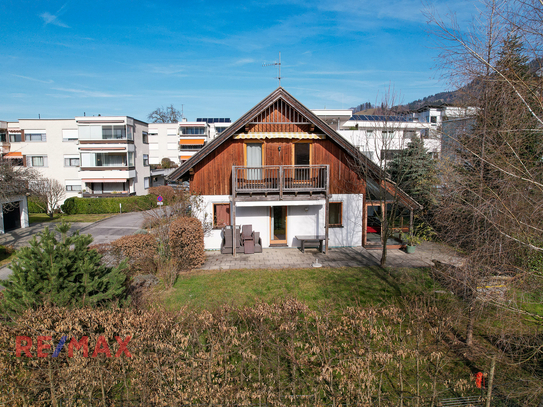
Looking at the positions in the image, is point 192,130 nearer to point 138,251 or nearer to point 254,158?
point 254,158

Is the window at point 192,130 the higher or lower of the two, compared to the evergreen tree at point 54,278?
higher

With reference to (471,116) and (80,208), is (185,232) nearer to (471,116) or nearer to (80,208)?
(471,116)

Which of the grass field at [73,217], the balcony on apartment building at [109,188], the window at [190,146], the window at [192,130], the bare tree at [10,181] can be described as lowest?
the grass field at [73,217]

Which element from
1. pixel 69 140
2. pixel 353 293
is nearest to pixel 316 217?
pixel 353 293

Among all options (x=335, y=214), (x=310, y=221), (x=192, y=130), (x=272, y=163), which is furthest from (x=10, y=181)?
(x=192, y=130)

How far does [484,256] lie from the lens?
514 cm

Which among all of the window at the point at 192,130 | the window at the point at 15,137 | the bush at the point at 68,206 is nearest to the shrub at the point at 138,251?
the bush at the point at 68,206

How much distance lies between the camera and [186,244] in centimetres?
1304

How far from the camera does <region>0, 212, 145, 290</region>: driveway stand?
64.2 ft

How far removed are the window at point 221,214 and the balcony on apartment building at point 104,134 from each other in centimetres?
2458

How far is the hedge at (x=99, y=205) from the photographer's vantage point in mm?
31000

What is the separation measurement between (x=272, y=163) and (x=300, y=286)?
23.3 feet

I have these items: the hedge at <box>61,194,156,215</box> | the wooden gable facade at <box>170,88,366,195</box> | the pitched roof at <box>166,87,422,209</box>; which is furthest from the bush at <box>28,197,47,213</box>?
the pitched roof at <box>166,87,422,209</box>

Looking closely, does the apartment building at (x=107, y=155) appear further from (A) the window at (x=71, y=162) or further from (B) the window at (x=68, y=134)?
(A) the window at (x=71, y=162)
